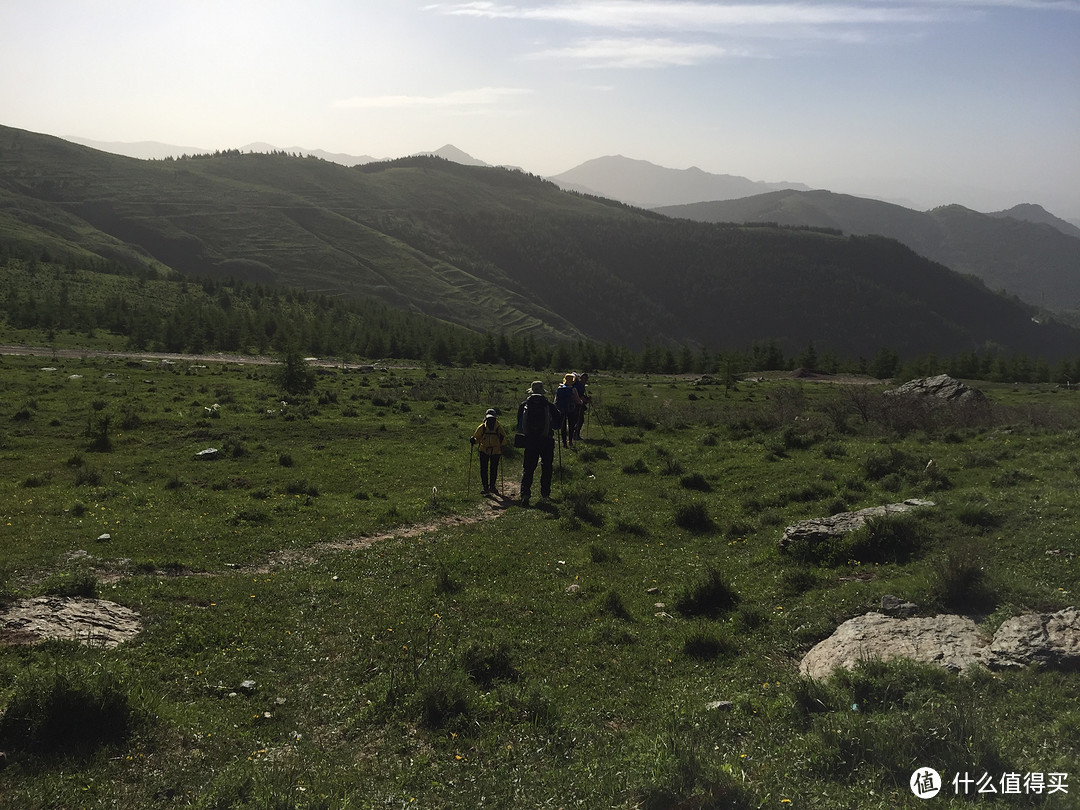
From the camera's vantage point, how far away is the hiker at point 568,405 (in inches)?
937

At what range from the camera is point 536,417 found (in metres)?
18.2

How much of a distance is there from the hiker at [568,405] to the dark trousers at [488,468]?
135 inches

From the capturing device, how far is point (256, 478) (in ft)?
67.1

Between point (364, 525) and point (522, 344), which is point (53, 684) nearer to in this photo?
point (364, 525)

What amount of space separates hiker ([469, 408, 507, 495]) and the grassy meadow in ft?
3.38

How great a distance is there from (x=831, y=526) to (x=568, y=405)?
12587 mm

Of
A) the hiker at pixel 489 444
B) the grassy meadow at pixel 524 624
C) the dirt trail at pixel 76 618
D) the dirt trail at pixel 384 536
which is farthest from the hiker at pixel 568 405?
the dirt trail at pixel 76 618

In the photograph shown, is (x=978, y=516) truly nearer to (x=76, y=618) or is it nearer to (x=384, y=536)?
(x=384, y=536)

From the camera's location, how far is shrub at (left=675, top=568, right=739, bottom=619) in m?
10.8

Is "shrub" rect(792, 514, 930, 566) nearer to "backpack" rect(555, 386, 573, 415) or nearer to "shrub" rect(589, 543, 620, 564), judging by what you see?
"shrub" rect(589, 543, 620, 564)

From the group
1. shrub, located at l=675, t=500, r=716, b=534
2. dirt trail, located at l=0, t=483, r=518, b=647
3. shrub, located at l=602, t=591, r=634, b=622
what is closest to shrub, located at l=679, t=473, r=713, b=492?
shrub, located at l=675, t=500, r=716, b=534

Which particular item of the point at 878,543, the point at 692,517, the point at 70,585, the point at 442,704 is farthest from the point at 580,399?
the point at 442,704

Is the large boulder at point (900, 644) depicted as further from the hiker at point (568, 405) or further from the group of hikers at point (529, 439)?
the hiker at point (568, 405)

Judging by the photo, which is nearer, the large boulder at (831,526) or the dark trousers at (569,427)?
the large boulder at (831,526)
